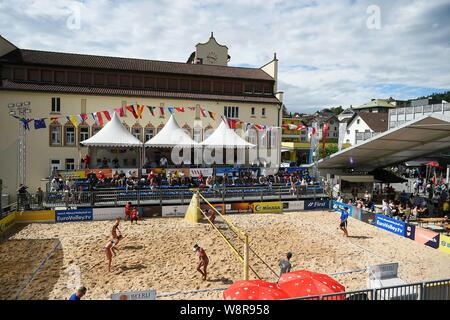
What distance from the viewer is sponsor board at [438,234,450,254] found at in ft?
47.3

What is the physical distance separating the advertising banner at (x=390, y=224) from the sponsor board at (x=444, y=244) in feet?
7.49

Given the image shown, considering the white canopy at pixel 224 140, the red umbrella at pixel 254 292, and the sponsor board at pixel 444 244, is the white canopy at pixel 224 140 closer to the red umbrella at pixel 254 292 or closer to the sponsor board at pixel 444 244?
the sponsor board at pixel 444 244

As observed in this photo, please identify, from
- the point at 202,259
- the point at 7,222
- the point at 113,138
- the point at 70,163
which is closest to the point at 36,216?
the point at 7,222

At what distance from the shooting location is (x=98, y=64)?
1142 inches

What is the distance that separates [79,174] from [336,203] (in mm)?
17856

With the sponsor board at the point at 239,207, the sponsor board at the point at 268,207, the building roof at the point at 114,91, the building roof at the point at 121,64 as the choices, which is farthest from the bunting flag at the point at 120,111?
the sponsor board at the point at 268,207

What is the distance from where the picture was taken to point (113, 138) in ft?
76.3

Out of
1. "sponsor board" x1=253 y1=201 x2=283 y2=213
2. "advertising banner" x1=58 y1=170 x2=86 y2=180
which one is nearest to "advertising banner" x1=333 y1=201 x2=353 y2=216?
Result: "sponsor board" x1=253 y1=201 x2=283 y2=213

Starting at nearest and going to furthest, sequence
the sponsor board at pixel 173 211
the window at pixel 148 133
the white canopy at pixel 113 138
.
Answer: the sponsor board at pixel 173 211 → the white canopy at pixel 113 138 → the window at pixel 148 133

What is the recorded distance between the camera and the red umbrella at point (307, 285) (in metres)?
7.38

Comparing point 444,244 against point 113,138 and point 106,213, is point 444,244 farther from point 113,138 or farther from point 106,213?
point 113,138
